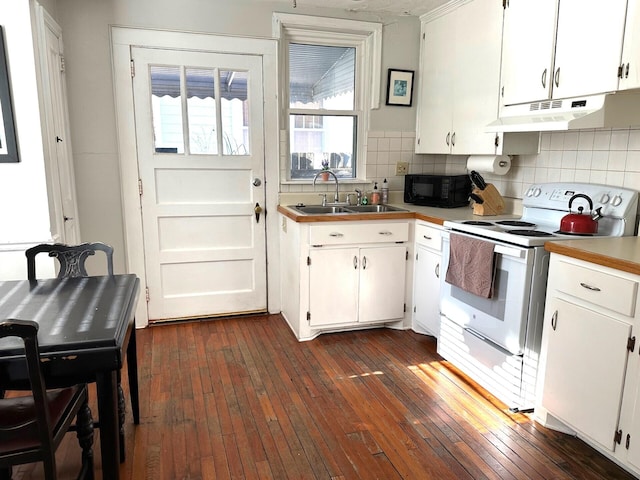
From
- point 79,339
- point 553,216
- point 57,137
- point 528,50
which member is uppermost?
point 528,50

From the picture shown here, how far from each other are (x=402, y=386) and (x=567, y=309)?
1012 millimetres

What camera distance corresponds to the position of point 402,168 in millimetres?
3955

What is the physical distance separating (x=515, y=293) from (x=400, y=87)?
2135 mm

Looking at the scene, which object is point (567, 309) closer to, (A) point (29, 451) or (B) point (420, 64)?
(A) point (29, 451)

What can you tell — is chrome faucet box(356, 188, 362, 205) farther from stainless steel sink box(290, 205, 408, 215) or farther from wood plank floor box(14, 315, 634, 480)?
wood plank floor box(14, 315, 634, 480)

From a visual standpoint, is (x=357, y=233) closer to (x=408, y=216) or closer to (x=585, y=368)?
(x=408, y=216)

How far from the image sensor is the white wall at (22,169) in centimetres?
237

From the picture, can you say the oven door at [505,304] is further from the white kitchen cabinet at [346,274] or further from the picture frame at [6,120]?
the picture frame at [6,120]

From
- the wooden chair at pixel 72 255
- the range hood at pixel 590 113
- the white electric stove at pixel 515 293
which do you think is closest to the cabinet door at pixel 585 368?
the white electric stove at pixel 515 293

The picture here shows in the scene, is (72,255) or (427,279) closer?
(72,255)

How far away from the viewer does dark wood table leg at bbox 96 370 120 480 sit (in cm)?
154

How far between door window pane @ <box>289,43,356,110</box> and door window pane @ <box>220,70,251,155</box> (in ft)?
1.29

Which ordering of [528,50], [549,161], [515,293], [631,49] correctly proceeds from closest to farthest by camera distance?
[631,49] < [515,293] < [528,50] < [549,161]

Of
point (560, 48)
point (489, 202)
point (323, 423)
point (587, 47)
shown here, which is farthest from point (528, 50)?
point (323, 423)
